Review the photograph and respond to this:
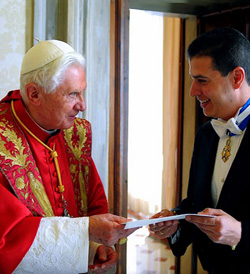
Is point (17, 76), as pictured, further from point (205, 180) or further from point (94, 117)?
point (205, 180)

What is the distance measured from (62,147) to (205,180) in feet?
2.55

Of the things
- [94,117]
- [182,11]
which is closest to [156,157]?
[182,11]

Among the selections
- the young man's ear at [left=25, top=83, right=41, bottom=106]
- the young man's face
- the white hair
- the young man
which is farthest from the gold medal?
the young man's ear at [left=25, top=83, right=41, bottom=106]

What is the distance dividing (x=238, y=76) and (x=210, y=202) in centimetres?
62

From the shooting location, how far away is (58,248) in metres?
2.00

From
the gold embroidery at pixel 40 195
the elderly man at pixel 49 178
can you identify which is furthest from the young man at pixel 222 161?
the gold embroidery at pixel 40 195

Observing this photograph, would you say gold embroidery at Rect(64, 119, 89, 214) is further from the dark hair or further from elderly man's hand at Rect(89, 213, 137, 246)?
the dark hair

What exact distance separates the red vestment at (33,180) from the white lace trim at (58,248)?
0.04 metres

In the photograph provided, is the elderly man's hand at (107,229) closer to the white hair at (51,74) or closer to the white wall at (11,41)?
the white hair at (51,74)

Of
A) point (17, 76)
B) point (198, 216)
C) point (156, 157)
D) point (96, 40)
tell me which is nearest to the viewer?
point (198, 216)

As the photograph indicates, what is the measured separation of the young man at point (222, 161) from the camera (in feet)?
6.48

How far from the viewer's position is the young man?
1976 millimetres

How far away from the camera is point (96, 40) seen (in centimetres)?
329

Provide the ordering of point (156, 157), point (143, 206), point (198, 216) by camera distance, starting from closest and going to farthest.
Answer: point (198, 216) → point (156, 157) → point (143, 206)
